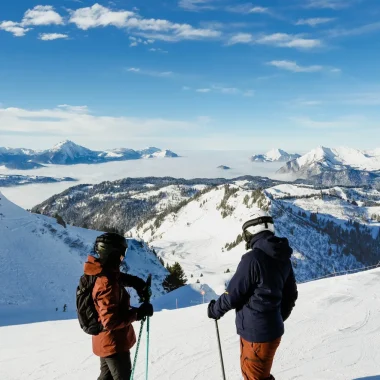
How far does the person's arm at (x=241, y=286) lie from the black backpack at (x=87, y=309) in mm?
1923

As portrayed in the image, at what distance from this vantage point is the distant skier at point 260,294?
490cm

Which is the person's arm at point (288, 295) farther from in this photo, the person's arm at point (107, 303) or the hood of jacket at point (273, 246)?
the person's arm at point (107, 303)

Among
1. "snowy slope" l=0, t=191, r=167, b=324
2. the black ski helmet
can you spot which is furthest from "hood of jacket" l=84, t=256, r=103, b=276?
"snowy slope" l=0, t=191, r=167, b=324

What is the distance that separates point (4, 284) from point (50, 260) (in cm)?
1049

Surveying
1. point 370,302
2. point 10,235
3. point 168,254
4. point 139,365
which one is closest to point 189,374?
point 139,365

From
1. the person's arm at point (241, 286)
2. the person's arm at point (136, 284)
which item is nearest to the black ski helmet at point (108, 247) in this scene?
the person's arm at point (136, 284)

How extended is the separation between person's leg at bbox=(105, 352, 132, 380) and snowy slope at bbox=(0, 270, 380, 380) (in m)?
3.21

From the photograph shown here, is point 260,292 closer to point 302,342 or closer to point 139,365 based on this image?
point 139,365

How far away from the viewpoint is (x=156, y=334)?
1202 centimetres

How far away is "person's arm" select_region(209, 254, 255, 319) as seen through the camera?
16.1 ft

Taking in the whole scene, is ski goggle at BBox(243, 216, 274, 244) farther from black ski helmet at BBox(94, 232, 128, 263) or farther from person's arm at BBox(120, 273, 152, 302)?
person's arm at BBox(120, 273, 152, 302)

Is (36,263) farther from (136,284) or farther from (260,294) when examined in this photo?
(260,294)

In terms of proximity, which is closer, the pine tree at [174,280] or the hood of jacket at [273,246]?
the hood of jacket at [273,246]

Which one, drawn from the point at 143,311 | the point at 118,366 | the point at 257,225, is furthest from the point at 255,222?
the point at 118,366
